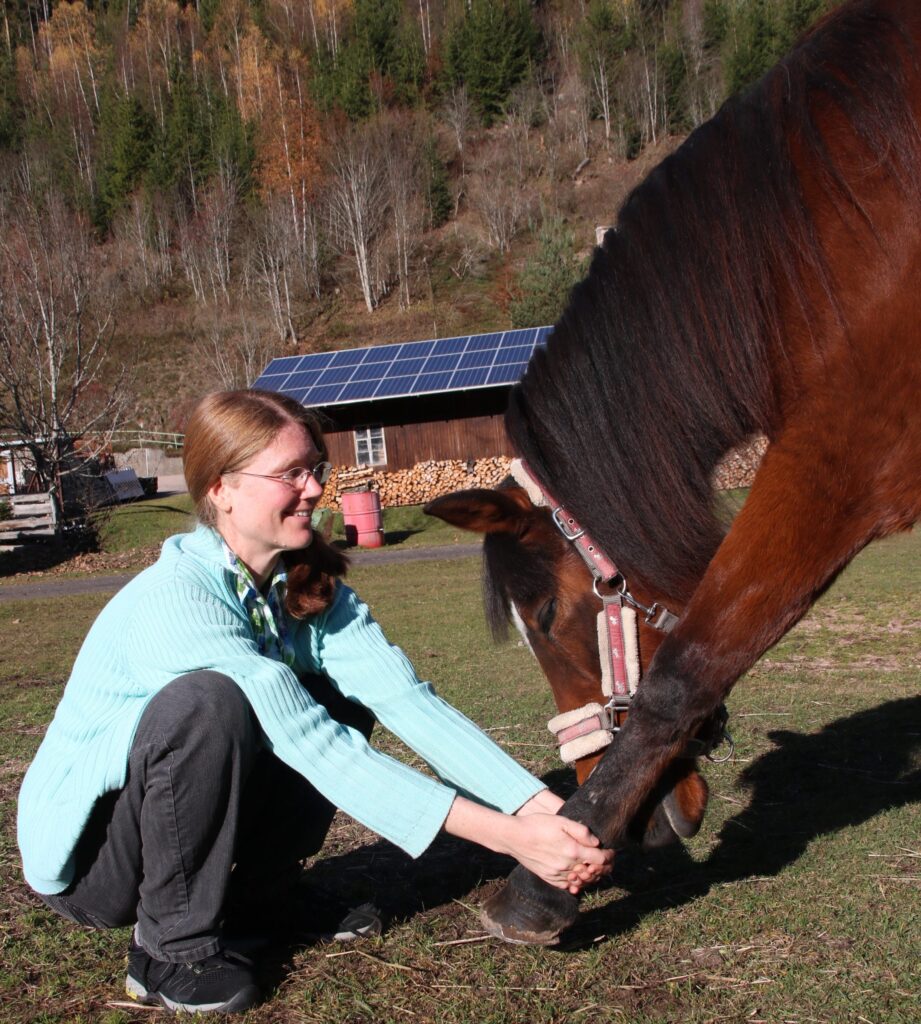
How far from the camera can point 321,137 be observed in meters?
62.0

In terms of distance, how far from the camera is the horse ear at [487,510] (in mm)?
2721

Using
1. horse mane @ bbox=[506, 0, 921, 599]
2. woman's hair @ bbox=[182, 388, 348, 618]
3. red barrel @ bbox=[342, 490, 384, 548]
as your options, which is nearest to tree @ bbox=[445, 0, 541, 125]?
red barrel @ bbox=[342, 490, 384, 548]

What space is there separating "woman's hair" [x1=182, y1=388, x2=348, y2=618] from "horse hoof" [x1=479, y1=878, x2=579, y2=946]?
89 centimetres

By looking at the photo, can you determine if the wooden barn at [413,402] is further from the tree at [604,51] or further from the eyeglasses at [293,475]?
the tree at [604,51]

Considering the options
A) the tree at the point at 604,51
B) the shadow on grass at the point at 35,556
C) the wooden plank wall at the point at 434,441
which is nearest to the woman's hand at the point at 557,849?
the shadow on grass at the point at 35,556

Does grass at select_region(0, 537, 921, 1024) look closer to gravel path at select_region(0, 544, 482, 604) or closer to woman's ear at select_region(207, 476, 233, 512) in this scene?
woman's ear at select_region(207, 476, 233, 512)

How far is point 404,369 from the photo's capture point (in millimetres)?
25938

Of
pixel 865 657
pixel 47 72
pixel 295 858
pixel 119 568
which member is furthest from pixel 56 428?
pixel 47 72

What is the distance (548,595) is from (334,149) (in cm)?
5642

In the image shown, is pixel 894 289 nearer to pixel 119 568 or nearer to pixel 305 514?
pixel 305 514

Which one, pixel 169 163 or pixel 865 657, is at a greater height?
pixel 169 163

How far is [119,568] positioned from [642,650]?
17.2 metres

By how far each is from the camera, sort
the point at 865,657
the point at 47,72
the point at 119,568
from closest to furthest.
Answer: the point at 865,657, the point at 119,568, the point at 47,72

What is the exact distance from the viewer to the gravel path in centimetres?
1478
